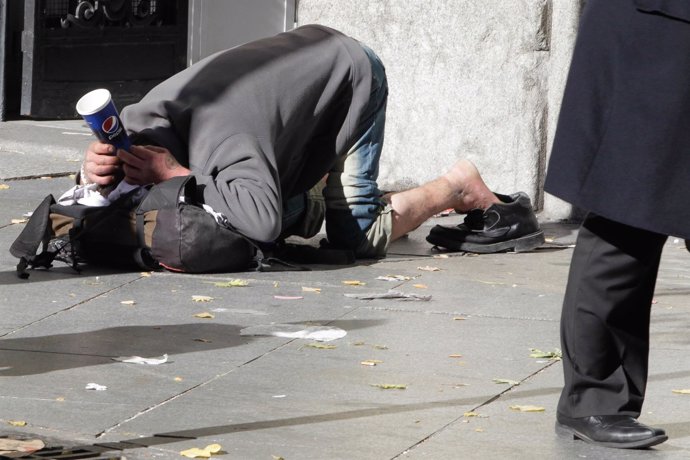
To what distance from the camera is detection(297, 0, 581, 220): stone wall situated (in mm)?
7480

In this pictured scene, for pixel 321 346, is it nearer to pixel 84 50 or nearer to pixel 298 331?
pixel 298 331

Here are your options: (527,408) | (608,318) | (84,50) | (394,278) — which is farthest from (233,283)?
(84,50)

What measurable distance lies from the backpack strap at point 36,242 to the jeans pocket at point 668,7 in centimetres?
294

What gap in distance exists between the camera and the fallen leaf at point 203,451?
131 inches

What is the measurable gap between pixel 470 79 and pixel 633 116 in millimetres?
4320

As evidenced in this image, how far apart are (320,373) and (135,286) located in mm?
1442

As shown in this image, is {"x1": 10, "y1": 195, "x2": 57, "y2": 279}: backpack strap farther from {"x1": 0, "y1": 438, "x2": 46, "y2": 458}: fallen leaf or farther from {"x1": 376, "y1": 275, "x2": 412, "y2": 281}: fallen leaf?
{"x1": 0, "y1": 438, "x2": 46, "y2": 458}: fallen leaf

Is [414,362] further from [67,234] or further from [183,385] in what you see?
[67,234]

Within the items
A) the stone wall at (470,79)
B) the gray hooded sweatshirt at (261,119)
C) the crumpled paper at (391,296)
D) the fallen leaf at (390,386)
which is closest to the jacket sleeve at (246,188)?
the gray hooded sweatshirt at (261,119)

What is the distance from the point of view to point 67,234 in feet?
18.5

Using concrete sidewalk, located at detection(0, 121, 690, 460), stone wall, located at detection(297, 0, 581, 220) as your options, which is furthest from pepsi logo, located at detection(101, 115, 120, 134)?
stone wall, located at detection(297, 0, 581, 220)

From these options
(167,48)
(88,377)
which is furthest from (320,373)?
(167,48)

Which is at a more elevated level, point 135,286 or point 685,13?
point 685,13

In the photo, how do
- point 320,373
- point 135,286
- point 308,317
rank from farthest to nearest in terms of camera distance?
1. point 135,286
2. point 308,317
3. point 320,373
